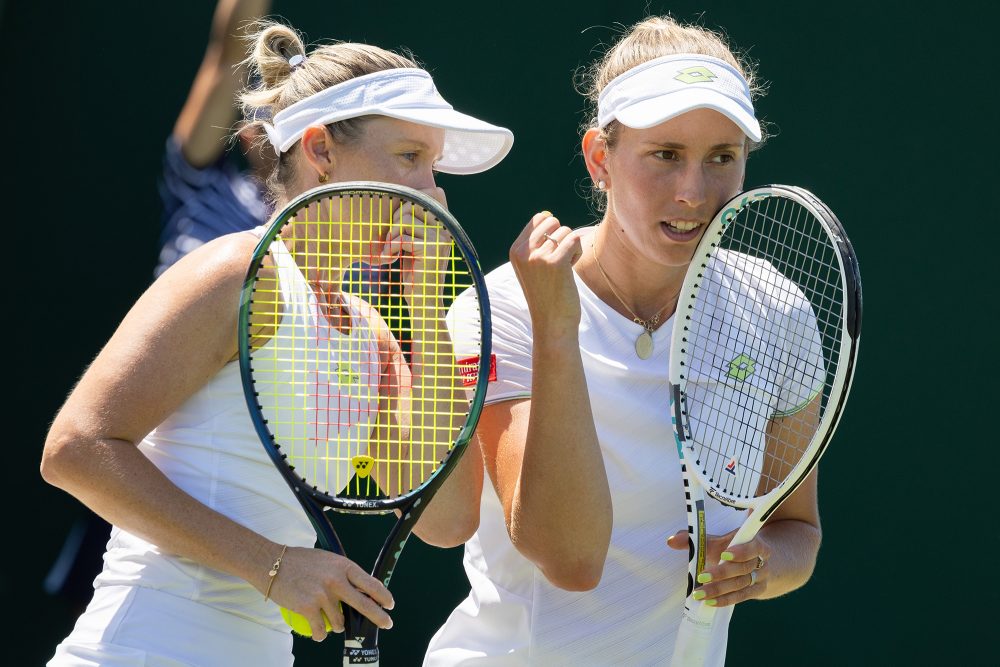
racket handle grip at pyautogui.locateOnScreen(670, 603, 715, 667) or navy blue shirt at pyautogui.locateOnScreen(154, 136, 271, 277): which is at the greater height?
navy blue shirt at pyautogui.locateOnScreen(154, 136, 271, 277)

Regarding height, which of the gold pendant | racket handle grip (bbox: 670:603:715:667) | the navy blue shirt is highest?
the navy blue shirt

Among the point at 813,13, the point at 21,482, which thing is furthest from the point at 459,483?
→ the point at 813,13

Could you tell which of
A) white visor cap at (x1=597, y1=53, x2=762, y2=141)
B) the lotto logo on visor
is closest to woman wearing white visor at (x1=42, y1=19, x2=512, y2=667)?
the lotto logo on visor

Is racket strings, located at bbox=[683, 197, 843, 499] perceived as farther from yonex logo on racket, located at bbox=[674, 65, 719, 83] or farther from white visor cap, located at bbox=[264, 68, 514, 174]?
white visor cap, located at bbox=[264, 68, 514, 174]

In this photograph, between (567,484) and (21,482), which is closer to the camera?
(567,484)

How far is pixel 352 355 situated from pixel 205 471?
30 cm

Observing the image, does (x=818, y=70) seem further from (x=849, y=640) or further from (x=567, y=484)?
(x=567, y=484)

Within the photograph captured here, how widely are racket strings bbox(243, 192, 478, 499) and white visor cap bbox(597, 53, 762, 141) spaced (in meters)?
0.41

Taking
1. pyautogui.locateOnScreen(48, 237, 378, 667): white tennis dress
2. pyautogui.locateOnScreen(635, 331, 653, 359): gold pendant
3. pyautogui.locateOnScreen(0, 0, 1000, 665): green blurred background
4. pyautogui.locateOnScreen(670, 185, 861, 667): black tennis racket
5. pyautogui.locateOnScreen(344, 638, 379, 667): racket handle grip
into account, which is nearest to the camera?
pyautogui.locateOnScreen(344, 638, 379, 667): racket handle grip

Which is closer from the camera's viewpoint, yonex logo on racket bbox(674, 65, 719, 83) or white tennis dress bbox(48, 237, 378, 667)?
white tennis dress bbox(48, 237, 378, 667)

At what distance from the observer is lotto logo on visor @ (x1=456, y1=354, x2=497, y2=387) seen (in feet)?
7.01

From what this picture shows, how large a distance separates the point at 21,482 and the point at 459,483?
6.68ft

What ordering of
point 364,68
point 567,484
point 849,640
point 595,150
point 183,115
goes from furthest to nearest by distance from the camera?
point 849,640
point 183,115
point 595,150
point 364,68
point 567,484

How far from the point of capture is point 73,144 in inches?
147
